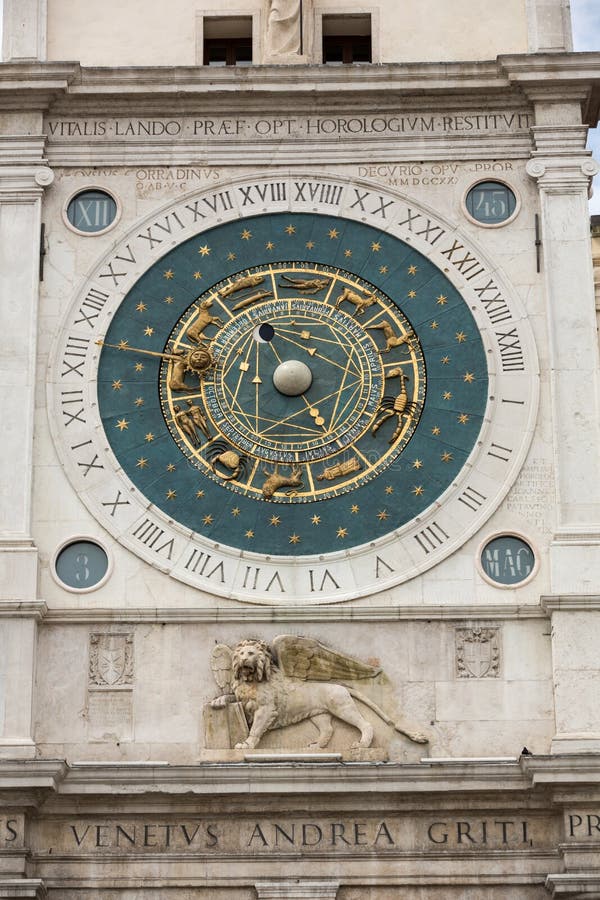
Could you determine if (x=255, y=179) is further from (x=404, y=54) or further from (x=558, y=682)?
(x=558, y=682)

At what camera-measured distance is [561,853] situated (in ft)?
75.8

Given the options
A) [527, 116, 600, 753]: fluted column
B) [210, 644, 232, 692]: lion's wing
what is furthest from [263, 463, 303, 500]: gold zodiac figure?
[527, 116, 600, 753]: fluted column

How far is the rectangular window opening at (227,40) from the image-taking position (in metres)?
26.8

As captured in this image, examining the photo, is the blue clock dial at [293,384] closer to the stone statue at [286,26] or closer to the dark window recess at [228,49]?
the stone statue at [286,26]

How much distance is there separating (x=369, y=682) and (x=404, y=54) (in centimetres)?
636

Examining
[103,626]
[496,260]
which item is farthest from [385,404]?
[103,626]

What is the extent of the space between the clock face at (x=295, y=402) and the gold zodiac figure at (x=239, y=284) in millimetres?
21

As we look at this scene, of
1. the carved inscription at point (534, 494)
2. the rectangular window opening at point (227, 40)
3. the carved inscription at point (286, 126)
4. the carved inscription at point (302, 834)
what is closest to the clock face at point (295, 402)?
the carved inscription at point (534, 494)

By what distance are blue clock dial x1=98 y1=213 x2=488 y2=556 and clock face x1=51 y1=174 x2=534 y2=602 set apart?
1cm

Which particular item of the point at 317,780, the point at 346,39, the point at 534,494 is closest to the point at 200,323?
the point at 534,494

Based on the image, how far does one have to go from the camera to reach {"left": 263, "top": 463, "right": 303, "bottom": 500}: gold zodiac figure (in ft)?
81.1

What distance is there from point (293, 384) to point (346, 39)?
401cm

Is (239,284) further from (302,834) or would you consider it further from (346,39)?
(302,834)

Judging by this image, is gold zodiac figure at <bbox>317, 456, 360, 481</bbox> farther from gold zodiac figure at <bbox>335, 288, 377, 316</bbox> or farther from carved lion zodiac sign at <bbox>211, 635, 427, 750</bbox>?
carved lion zodiac sign at <bbox>211, 635, 427, 750</bbox>
